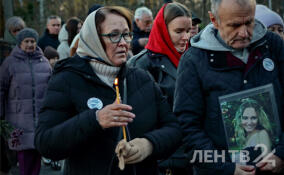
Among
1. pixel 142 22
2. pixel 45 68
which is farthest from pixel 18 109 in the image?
pixel 142 22

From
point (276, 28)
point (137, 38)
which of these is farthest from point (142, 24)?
point (276, 28)

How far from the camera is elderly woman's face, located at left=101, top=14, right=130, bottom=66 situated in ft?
11.3

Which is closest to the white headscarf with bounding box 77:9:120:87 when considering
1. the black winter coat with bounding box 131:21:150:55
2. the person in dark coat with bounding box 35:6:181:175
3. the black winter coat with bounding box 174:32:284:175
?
the person in dark coat with bounding box 35:6:181:175

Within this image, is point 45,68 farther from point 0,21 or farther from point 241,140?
point 0,21

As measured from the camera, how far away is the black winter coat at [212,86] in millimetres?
3377

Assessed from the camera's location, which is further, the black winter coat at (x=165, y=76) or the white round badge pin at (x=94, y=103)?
the black winter coat at (x=165, y=76)

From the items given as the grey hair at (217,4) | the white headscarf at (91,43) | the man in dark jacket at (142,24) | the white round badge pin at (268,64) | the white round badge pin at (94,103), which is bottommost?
the man in dark jacket at (142,24)

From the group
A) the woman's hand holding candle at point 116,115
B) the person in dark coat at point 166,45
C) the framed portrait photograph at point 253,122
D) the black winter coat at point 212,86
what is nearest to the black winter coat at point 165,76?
the person in dark coat at point 166,45

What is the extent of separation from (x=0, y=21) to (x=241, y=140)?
12137 millimetres

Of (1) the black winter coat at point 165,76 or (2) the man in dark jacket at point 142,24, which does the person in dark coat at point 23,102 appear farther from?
(2) the man in dark jacket at point 142,24

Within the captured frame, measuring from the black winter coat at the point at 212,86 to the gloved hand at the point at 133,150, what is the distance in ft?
1.20

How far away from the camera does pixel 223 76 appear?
3387mm

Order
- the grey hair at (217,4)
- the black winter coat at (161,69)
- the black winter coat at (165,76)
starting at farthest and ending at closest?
1. the black winter coat at (161,69)
2. the black winter coat at (165,76)
3. the grey hair at (217,4)

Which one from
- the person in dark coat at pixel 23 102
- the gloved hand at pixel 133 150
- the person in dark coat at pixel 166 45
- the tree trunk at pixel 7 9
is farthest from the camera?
the tree trunk at pixel 7 9
